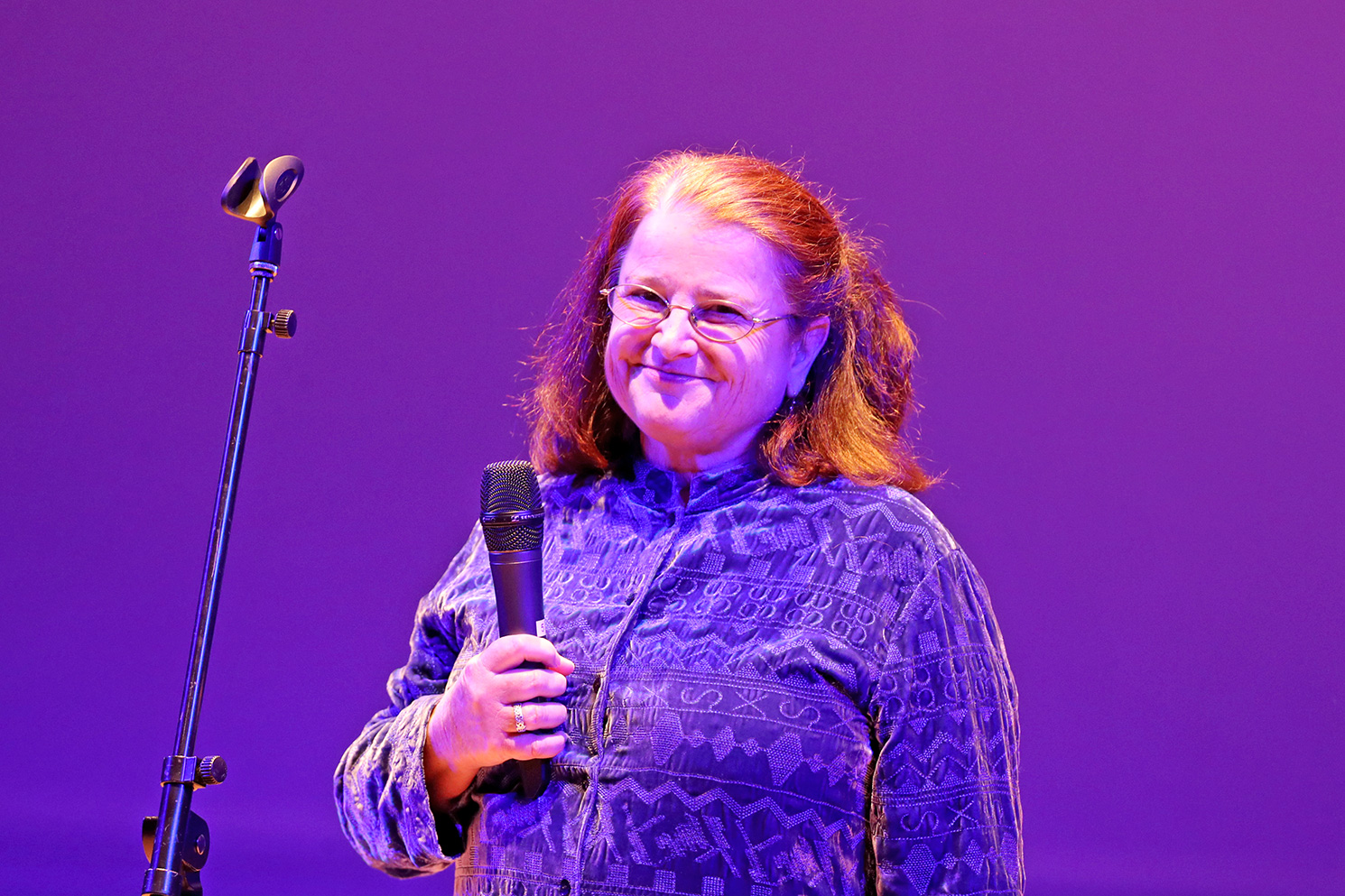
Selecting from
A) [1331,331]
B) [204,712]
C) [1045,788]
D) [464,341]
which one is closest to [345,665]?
[204,712]

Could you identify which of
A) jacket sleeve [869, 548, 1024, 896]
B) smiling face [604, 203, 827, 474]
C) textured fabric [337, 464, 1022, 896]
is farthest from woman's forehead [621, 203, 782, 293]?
jacket sleeve [869, 548, 1024, 896]

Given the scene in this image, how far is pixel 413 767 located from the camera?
131cm

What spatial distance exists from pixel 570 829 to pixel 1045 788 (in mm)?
1909

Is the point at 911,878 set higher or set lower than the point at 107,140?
lower

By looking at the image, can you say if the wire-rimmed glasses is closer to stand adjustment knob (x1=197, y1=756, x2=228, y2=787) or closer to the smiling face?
the smiling face

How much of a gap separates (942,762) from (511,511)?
493 millimetres

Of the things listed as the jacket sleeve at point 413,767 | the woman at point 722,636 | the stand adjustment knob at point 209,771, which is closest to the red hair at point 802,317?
the woman at point 722,636

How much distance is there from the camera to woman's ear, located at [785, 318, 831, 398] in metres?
1.45

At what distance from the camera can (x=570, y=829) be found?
1.25m

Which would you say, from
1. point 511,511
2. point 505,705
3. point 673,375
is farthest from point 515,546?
point 673,375

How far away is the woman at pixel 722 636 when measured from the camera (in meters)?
1.20

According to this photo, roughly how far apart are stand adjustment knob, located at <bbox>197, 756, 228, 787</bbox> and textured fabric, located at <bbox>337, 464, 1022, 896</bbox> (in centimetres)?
18

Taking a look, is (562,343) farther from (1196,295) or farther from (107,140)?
(107,140)

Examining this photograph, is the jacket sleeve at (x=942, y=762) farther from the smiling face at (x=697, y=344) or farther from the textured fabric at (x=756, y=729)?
the smiling face at (x=697, y=344)
